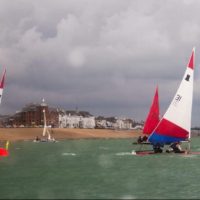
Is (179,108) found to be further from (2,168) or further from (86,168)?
(2,168)

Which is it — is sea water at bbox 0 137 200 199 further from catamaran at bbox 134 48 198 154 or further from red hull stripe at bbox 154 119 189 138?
catamaran at bbox 134 48 198 154

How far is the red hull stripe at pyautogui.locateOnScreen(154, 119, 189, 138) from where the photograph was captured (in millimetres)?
55647

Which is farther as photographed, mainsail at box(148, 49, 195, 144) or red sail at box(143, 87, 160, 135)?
red sail at box(143, 87, 160, 135)

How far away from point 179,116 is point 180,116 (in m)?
0.12

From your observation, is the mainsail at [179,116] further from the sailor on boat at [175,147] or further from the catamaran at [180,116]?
the sailor on boat at [175,147]

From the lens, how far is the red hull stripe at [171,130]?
55.6 meters

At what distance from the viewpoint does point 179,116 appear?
182ft

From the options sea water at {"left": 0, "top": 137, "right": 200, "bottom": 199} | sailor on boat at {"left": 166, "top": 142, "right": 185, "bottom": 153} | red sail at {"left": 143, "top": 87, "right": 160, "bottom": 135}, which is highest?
red sail at {"left": 143, "top": 87, "right": 160, "bottom": 135}

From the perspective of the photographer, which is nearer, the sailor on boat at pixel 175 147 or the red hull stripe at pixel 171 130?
the red hull stripe at pixel 171 130

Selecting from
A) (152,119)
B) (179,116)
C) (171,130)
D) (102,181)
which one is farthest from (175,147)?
(102,181)

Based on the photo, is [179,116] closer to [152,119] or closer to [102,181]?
[152,119]

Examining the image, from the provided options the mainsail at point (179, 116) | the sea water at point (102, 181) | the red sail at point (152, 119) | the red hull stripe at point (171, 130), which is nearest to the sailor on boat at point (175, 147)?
the mainsail at point (179, 116)

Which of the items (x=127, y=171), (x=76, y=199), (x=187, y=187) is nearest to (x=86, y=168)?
(x=127, y=171)

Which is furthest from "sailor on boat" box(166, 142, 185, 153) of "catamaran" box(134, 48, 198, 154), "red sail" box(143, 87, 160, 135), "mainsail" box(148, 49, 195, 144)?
"red sail" box(143, 87, 160, 135)
